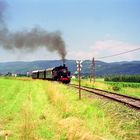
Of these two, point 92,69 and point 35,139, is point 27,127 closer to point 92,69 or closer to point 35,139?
point 35,139

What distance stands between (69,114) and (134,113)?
336 cm

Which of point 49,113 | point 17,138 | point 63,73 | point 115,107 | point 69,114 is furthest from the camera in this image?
point 63,73

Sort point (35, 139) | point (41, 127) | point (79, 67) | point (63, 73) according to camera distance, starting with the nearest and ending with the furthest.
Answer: point (35, 139), point (41, 127), point (79, 67), point (63, 73)

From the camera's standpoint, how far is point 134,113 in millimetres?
18781

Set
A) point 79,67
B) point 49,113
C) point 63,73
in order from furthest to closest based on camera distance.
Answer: point 63,73, point 79,67, point 49,113

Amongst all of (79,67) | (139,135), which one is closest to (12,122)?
(139,135)

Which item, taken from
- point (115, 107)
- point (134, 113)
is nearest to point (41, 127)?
point (134, 113)

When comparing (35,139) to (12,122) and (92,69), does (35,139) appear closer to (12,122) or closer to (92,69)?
(12,122)

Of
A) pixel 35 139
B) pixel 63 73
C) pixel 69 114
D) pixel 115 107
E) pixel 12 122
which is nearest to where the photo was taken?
pixel 35 139

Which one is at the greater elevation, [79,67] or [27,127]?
[79,67]

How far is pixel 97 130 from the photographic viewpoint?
12.8m

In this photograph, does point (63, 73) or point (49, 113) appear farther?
point (63, 73)

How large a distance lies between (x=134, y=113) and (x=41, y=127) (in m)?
5.86

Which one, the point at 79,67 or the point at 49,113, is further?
the point at 79,67
